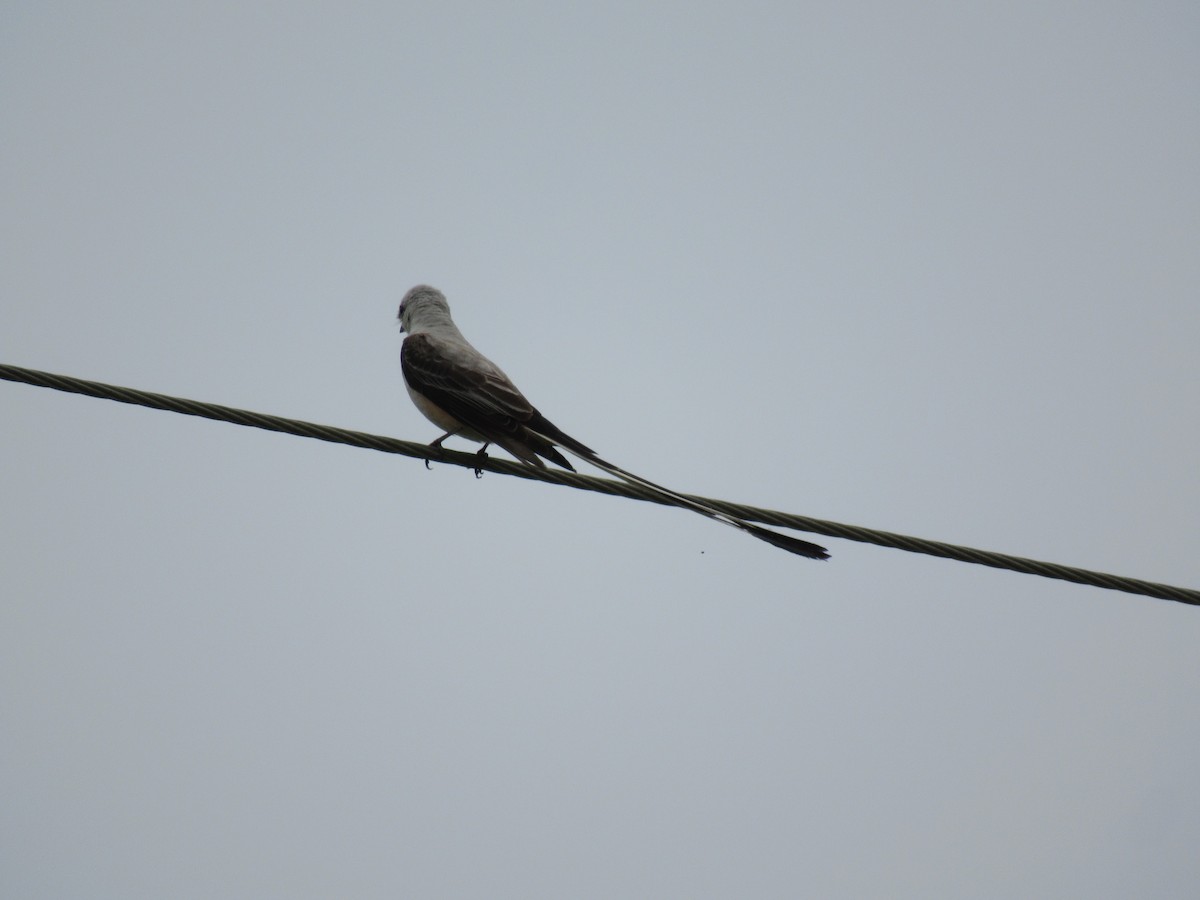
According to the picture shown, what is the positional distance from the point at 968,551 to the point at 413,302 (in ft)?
15.5

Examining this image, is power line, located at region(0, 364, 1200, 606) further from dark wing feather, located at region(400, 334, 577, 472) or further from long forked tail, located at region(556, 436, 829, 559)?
dark wing feather, located at region(400, 334, 577, 472)

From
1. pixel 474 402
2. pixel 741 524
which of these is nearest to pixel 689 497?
pixel 741 524

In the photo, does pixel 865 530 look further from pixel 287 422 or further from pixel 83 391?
pixel 83 391

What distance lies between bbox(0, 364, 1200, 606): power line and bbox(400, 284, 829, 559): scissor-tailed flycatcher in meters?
0.23

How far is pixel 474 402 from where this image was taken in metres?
5.48

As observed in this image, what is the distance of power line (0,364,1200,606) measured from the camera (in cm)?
356

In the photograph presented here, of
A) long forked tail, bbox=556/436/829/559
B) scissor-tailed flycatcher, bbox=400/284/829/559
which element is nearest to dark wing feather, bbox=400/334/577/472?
scissor-tailed flycatcher, bbox=400/284/829/559

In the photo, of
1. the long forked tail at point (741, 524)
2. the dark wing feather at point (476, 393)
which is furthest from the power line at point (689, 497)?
the dark wing feather at point (476, 393)

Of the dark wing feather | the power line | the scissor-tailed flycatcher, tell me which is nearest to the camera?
the power line

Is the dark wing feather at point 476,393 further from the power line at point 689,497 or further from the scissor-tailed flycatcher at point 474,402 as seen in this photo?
the power line at point 689,497

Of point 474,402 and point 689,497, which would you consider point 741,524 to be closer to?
point 689,497

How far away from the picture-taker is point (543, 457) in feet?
16.3

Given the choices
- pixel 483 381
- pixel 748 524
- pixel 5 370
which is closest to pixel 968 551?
pixel 748 524

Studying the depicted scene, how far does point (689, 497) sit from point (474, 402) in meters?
1.96
